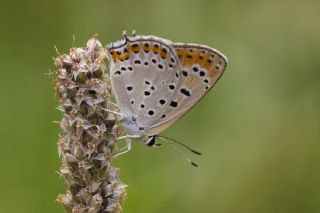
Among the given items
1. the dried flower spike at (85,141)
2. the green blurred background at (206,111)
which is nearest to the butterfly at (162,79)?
the dried flower spike at (85,141)

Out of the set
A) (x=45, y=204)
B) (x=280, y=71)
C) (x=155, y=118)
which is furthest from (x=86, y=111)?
(x=280, y=71)

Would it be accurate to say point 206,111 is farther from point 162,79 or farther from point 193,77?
point 193,77

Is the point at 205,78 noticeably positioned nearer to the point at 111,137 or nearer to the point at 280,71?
the point at 111,137

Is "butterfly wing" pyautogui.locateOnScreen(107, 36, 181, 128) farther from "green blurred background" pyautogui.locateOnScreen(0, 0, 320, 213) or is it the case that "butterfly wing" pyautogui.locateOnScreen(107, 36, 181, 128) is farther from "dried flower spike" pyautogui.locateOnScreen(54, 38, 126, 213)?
"green blurred background" pyautogui.locateOnScreen(0, 0, 320, 213)

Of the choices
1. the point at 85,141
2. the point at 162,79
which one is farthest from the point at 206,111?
the point at 85,141

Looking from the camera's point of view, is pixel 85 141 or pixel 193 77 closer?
pixel 85 141

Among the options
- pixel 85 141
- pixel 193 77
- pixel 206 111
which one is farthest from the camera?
pixel 206 111
